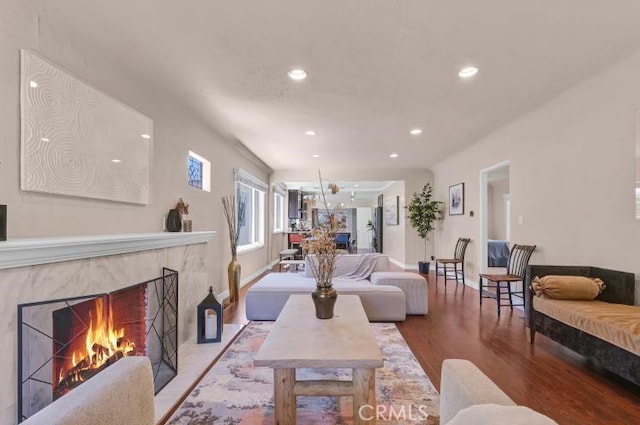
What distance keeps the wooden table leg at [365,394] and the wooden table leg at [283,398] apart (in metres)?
0.34

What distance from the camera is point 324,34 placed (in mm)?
2217

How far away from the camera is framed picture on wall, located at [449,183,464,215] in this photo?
6.13 meters

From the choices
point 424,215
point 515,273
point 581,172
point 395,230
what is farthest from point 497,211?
point 581,172

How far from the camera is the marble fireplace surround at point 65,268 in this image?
144 cm

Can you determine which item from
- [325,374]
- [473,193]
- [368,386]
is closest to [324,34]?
[368,386]

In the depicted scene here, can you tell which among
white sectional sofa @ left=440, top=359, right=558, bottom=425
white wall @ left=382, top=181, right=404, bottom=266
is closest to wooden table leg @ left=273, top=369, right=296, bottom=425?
white sectional sofa @ left=440, top=359, right=558, bottom=425

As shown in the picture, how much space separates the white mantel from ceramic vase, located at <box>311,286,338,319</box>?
51.4 inches

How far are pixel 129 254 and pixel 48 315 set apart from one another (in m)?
0.63

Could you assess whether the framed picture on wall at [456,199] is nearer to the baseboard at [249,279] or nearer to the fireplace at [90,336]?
the baseboard at [249,279]

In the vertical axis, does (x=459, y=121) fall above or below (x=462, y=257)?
above

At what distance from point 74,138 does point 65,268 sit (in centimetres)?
85

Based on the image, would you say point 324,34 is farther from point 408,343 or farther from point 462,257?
point 462,257

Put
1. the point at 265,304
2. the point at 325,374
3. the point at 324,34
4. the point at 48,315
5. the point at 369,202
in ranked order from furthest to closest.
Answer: the point at 369,202 < the point at 265,304 < the point at 325,374 < the point at 324,34 < the point at 48,315

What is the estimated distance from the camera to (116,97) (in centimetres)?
251
